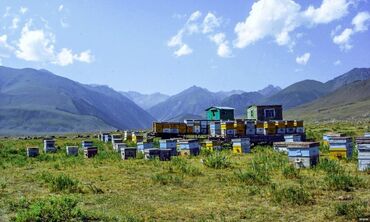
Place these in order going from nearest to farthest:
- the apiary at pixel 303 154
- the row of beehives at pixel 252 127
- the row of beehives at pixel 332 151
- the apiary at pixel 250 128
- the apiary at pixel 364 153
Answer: the apiary at pixel 364 153 → the row of beehives at pixel 332 151 → the apiary at pixel 303 154 → the row of beehives at pixel 252 127 → the apiary at pixel 250 128

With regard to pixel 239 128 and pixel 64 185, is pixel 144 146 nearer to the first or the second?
pixel 239 128

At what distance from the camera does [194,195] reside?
49.9 feet

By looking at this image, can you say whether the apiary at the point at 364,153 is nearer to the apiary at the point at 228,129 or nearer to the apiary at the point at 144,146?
the apiary at the point at 144,146

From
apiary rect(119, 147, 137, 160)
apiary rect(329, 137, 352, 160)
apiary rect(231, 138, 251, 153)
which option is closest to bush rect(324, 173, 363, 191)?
apiary rect(329, 137, 352, 160)

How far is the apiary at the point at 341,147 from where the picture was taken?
23.0 m

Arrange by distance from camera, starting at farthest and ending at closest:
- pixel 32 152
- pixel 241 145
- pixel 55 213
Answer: pixel 32 152 → pixel 241 145 → pixel 55 213

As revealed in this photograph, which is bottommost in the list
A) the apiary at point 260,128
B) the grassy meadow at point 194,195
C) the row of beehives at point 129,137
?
the grassy meadow at point 194,195

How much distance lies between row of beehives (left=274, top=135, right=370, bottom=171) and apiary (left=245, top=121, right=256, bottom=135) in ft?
54.1

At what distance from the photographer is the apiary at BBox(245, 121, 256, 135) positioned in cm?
4002

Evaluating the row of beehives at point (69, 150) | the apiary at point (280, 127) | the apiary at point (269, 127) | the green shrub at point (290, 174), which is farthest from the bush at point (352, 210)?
the apiary at point (280, 127)

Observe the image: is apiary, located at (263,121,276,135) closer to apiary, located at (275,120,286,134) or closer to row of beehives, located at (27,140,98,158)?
apiary, located at (275,120,286,134)

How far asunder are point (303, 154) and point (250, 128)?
19.9m

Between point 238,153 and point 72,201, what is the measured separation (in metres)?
20.3

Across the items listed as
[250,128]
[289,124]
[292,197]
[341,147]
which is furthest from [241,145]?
[292,197]
